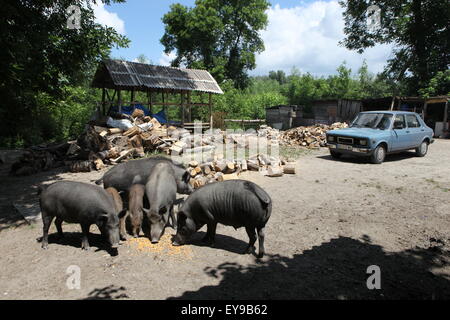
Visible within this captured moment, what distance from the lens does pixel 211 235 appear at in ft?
16.4

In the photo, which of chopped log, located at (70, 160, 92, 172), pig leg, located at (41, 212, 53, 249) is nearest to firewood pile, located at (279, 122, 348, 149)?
chopped log, located at (70, 160, 92, 172)

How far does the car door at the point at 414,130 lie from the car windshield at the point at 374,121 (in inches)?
50.2

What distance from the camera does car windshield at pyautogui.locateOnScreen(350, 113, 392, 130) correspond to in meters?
11.9

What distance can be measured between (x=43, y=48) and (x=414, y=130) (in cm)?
1405

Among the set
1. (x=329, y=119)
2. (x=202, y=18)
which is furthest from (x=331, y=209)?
(x=202, y=18)

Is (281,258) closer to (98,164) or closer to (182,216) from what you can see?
(182,216)

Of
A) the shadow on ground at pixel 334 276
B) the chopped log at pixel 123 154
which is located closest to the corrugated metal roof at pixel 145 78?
the chopped log at pixel 123 154

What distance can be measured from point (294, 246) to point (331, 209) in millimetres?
2144

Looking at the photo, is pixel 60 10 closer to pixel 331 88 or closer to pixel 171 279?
pixel 171 279

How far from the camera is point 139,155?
11.2 m

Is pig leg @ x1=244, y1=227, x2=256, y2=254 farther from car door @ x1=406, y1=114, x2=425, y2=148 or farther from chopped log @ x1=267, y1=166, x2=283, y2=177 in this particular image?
car door @ x1=406, y1=114, x2=425, y2=148

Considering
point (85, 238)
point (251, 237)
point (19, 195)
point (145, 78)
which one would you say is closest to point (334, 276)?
point (251, 237)

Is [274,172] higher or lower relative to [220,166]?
lower

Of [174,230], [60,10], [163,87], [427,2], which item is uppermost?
[427,2]
